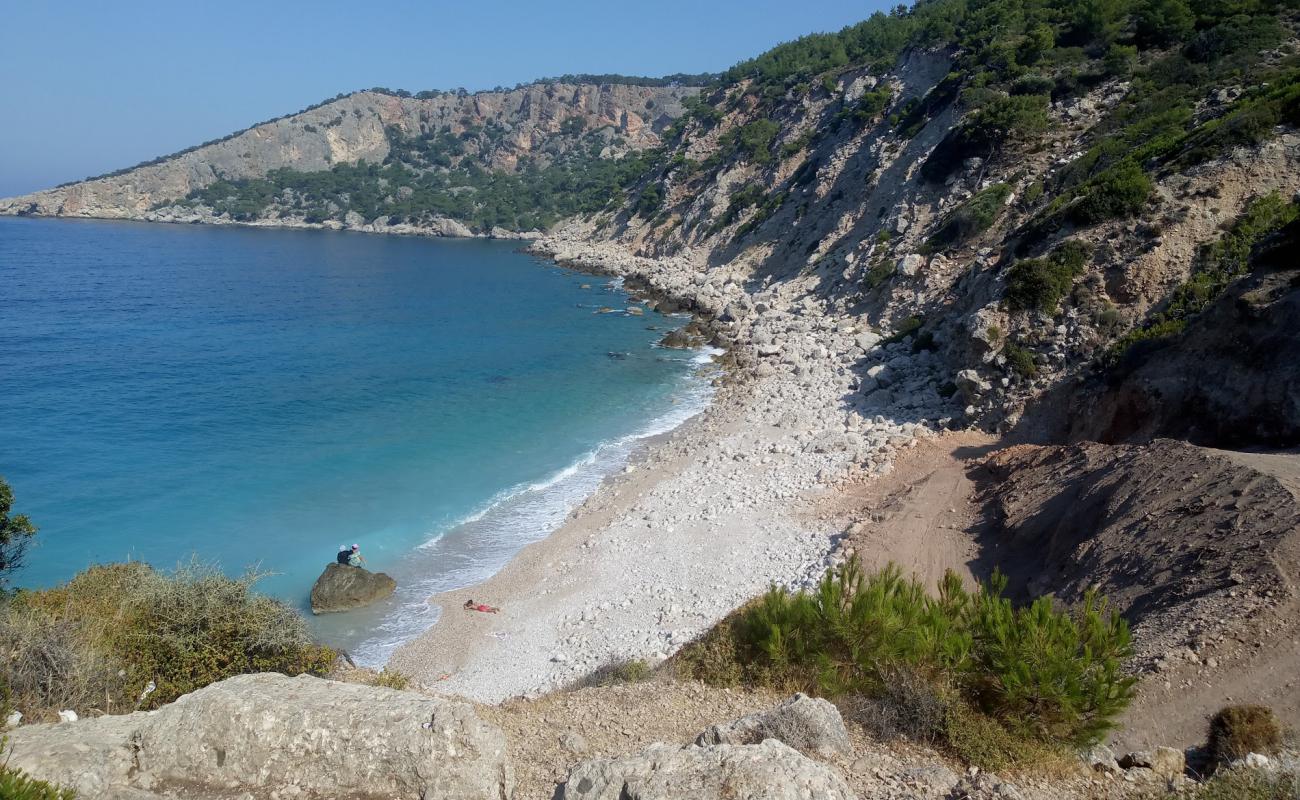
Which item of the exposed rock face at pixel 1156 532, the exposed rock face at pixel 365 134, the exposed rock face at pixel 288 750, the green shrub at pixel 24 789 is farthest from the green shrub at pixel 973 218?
the exposed rock face at pixel 365 134

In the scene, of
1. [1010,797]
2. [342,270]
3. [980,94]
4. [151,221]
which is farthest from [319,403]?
[151,221]

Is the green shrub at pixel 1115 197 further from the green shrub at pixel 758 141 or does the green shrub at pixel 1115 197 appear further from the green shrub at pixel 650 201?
the green shrub at pixel 650 201

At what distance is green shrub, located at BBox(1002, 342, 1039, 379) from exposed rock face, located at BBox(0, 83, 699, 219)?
514 ft

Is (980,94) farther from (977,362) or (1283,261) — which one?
(1283,261)

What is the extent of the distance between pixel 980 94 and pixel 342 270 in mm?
60462

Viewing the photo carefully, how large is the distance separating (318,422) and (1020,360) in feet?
76.5

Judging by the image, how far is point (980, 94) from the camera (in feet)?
122

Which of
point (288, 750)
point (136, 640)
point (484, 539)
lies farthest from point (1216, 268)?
point (136, 640)

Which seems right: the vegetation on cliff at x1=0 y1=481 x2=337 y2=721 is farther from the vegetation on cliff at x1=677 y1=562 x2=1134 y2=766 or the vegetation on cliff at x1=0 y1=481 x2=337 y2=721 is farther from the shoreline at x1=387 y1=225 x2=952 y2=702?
the vegetation on cliff at x1=677 y1=562 x2=1134 y2=766

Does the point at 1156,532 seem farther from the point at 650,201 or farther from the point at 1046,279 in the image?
the point at 650,201

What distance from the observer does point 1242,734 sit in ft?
21.9

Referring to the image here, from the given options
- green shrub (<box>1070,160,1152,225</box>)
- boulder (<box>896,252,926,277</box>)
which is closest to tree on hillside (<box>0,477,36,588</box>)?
green shrub (<box>1070,160,1152,225</box>)

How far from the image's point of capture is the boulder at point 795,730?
6258 millimetres

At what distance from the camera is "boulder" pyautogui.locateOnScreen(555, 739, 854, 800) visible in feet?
15.3
